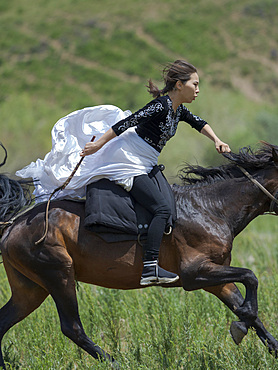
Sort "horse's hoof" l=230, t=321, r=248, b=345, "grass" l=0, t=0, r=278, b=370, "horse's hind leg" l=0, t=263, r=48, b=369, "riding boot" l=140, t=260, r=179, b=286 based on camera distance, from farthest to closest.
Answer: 1. "grass" l=0, t=0, r=278, b=370
2. "horse's hind leg" l=0, t=263, r=48, b=369
3. "riding boot" l=140, t=260, r=179, b=286
4. "horse's hoof" l=230, t=321, r=248, b=345

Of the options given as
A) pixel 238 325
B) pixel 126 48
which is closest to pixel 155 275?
pixel 238 325

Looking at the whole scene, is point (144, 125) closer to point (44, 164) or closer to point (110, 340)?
point (44, 164)

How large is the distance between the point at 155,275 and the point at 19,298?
1.46 metres

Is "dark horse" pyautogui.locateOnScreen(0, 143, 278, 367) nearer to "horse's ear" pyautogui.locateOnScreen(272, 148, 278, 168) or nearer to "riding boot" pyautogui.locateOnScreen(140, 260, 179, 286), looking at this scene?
"horse's ear" pyautogui.locateOnScreen(272, 148, 278, 168)

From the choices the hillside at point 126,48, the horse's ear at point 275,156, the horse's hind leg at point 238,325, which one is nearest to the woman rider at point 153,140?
the horse's ear at point 275,156

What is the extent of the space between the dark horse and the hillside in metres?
31.8

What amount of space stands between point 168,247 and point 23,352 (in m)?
2.16

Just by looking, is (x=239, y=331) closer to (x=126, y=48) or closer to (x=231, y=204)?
(x=231, y=204)

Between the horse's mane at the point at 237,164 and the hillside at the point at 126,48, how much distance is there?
Result: 1248 inches

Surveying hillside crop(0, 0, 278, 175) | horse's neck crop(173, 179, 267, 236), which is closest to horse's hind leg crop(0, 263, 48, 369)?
horse's neck crop(173, 179, 267, 236)

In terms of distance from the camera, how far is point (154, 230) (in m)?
4.79

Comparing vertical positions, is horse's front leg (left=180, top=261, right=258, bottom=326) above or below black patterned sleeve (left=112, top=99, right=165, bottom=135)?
below

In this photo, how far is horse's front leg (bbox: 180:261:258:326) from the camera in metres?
4.65

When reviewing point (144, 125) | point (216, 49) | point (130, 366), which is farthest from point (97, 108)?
point (216, 49)
